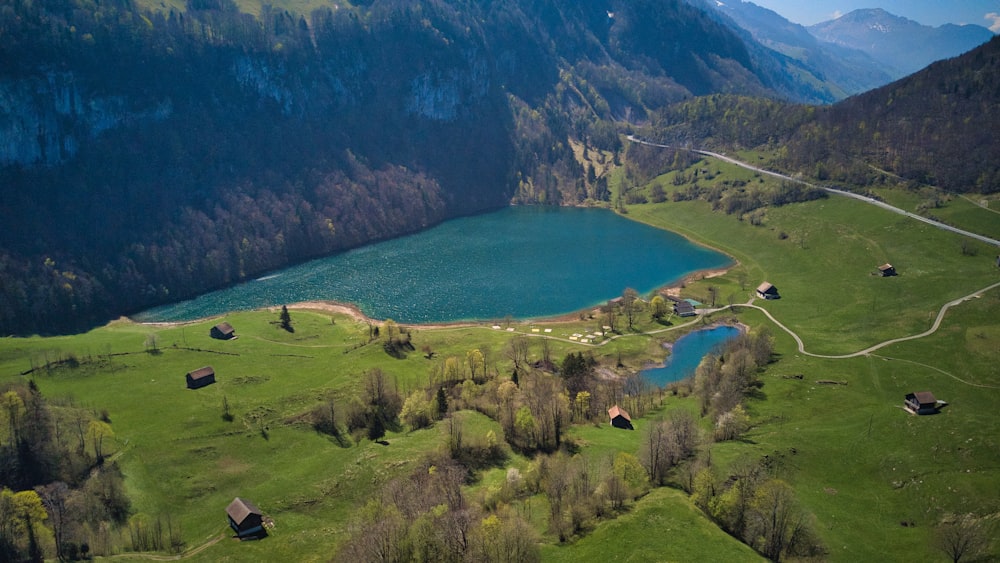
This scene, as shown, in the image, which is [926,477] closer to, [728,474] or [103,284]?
[728,474]

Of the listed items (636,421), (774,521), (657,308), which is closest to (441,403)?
(636,421)

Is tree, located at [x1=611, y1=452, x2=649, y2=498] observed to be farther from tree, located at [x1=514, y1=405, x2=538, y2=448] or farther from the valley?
tree, located at [x1=514, y1=405, x2=538, y2=448]

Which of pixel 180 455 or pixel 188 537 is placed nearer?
pixel 188 537

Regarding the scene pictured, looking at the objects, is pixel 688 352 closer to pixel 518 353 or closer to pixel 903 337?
pixel 518 353

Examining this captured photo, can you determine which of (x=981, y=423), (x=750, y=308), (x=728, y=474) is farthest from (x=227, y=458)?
(x=750, y=308)

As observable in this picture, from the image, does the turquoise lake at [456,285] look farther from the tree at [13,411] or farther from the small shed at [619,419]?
the tree at [13,411]
